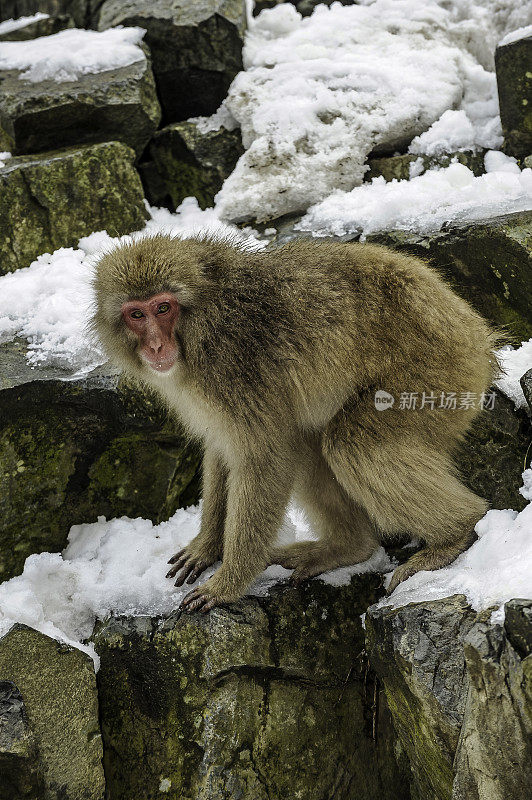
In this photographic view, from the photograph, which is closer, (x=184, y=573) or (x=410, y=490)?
(x=410, y=490)

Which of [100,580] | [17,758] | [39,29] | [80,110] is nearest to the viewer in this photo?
[17,758]

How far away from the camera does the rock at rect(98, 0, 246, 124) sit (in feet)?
20.2

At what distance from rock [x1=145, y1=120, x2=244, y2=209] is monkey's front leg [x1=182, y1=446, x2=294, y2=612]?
3.14m

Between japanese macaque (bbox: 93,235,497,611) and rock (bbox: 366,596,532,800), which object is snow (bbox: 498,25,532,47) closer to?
japanese macaque (bbox: 93,235,497,611)

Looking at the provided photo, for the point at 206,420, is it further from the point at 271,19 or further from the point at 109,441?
the point at 271,19

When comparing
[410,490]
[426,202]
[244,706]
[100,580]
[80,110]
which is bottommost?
[244,706]

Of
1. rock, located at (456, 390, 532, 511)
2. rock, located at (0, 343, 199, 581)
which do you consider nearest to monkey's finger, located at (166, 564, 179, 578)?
rock, located at (0, 343, 199, 581)

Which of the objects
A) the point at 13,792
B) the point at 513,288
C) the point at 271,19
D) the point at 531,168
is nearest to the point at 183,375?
the point at 13,792

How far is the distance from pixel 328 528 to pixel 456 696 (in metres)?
1.20

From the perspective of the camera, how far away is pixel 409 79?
19.0 ft

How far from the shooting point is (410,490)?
10.8 ft

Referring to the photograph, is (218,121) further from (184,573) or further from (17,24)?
(184,573)

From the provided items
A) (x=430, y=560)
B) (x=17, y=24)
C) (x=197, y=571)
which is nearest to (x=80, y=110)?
(x=17, y=24)

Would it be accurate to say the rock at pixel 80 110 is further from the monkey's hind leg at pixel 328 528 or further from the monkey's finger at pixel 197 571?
the monkey's finger at pixel 197 571
